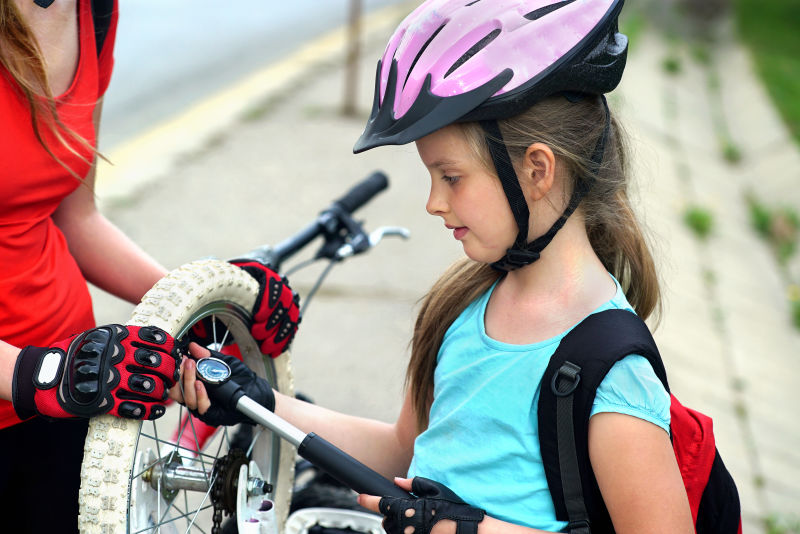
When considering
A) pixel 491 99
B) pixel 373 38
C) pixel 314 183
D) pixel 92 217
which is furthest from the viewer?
pixel 373 38

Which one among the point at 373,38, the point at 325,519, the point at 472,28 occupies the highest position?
the point at 373,38

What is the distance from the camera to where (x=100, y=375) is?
4.94 ft

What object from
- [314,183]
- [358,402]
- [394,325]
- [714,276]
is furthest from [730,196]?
[358,402]

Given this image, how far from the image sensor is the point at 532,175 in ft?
5.80

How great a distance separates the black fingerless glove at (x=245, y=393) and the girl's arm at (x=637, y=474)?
72cm

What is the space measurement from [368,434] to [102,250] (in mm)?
801

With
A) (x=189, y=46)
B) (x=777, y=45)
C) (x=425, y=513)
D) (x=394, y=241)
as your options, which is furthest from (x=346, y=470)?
(x=777, y=45)

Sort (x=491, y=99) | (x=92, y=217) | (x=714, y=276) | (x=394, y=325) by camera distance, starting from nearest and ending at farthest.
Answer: (x=491, y=99) → (x=92, y=217) → (x=394, y=325) → (x=714, y=276)

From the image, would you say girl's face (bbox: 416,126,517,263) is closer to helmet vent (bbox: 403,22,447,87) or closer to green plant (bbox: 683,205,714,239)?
helmet vent (bbox: 403,22,447,87)

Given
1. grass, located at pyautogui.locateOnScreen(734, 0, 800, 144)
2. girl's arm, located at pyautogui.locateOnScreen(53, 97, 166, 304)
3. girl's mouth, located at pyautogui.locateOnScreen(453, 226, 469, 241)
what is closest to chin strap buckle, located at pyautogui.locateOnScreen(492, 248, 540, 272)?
girl's mouth, located at pyautogui.locateOnScreen(453, 226, 469, 241)

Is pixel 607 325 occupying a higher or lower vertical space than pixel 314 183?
lower

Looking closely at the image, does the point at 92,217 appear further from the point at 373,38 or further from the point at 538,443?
the point at 373,38

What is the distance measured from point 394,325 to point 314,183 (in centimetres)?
228

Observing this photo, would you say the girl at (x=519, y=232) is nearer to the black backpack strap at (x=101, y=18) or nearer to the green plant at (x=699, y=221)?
the black backpack strap at (x=101, y=18)
